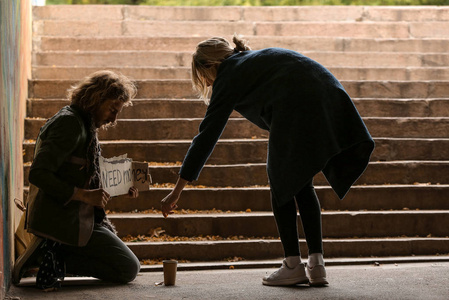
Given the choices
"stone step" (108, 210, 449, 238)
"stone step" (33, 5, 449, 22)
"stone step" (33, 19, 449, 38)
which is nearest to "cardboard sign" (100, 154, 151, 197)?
"stone step" (108, 210, 449, 238)

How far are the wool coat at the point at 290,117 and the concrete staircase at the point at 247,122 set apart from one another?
→ 144cm

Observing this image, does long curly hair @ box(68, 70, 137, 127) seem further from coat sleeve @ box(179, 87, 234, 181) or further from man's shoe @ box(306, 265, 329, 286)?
man's shoe @ box(306, 265, 329, 286)

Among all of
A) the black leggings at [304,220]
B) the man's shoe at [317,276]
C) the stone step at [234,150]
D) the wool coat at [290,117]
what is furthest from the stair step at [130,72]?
the man's shoe at [317,276]

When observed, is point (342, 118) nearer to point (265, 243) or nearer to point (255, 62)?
point (255, 62)

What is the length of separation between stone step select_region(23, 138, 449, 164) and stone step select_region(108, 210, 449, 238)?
2.61 ft

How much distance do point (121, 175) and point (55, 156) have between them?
0.50 m

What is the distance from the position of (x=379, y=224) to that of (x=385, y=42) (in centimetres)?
399

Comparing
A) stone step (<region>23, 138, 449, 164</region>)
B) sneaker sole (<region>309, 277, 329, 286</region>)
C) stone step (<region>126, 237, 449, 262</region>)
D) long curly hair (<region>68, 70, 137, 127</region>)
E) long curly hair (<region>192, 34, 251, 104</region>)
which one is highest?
long curly hair (<region>192, 34, 251, 104</region>)

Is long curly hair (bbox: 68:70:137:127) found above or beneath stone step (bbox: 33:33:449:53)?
beneath

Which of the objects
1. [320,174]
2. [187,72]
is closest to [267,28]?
[187,72]

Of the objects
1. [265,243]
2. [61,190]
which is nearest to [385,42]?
[265,243]

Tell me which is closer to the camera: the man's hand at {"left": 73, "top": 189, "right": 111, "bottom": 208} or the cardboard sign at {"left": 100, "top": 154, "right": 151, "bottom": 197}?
the man's hand at {"left": 73, "top": 189, "right": 111, "bottom": 208}

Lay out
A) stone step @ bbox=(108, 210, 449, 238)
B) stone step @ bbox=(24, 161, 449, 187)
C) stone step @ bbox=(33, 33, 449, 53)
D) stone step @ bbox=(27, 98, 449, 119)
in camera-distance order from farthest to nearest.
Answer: stone step @ bbox=(33, 33, 449, 53) < stone step @ bbox=(27, 98, 449, 119) < stone step @ bbox=(24, 161, 449, 187) < stone step @ bbox=(108, 210, 449, 238)

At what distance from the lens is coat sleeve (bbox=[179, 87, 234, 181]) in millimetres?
3857
